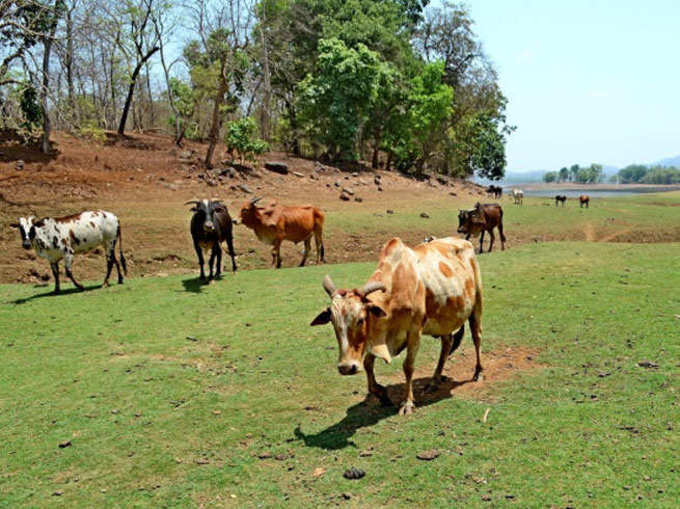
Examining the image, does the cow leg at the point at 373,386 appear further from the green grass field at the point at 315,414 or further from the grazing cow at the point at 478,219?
the grazing cow at the point at 478,219

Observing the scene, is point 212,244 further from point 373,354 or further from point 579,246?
point 579,246

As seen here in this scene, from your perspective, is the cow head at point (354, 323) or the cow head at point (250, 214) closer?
the cow head at point (354, 323)

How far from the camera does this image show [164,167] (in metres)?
29.3

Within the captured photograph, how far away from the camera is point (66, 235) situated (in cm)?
1393

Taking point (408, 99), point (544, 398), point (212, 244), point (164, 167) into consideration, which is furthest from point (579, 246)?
point (408, 99)

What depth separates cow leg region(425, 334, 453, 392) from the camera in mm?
7440

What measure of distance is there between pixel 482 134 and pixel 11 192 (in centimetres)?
5101

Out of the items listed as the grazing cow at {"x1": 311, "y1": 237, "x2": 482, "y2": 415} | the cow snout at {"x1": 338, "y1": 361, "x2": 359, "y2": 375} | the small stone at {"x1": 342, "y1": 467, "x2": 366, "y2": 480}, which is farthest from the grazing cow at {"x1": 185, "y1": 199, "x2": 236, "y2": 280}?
the small stone at {"x1": 342, "y1": 467, "x2": 366, "y2": 480}

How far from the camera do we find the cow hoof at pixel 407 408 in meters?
6.62

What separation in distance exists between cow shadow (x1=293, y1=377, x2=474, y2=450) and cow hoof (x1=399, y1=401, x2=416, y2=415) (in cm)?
7

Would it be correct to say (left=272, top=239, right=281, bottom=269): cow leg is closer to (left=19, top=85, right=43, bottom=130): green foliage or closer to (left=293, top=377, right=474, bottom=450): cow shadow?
(left=293, top=377, right=474, bottom=450): cow shadow

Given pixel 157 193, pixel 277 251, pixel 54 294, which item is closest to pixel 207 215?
pixel 277 251

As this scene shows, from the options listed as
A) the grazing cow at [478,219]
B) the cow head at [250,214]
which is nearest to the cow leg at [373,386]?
the cow head at [250,214]

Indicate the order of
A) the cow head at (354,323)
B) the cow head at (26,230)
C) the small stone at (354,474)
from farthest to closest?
1. the cow head at (26,230)
2. the cow head at (354,323)
3. the small stone at (354,474)
